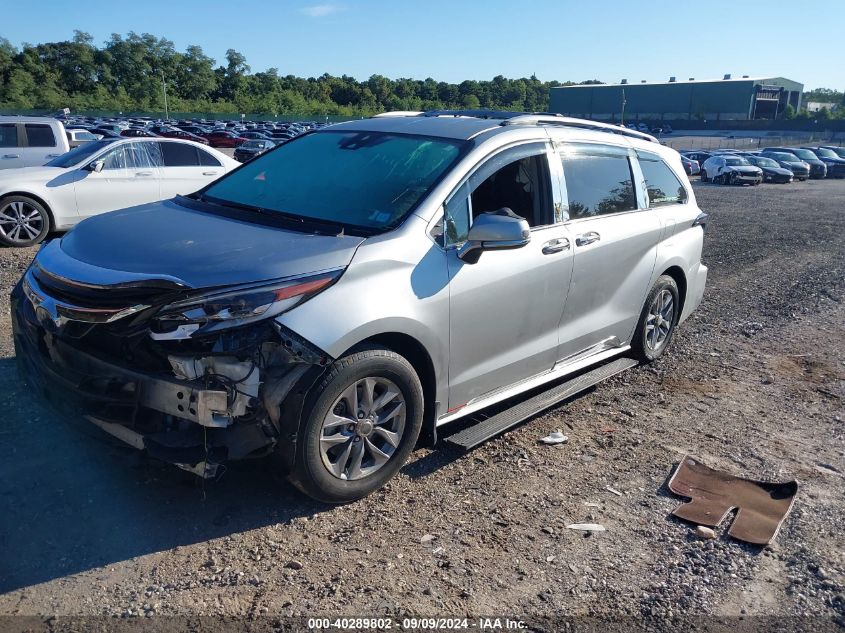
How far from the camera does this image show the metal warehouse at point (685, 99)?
104 m

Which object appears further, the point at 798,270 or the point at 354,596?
the point at 798,270

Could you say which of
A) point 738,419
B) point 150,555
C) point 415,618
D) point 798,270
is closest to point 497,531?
point 415,618

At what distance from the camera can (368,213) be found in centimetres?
407

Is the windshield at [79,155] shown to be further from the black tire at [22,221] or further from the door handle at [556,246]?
the door handle at [556,246]

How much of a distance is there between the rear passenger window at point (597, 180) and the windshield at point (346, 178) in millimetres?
983

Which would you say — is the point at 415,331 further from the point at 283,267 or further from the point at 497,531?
the point at 497,531

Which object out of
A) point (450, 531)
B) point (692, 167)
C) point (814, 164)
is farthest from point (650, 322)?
point (814, 164)

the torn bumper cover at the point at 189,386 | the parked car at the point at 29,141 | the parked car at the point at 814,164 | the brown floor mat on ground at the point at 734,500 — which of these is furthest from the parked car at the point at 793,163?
the torn bumper cover at the point at 189,386

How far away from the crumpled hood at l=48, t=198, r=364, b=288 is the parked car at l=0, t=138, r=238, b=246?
6950mm

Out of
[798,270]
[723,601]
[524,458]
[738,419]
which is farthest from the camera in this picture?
[798,270]

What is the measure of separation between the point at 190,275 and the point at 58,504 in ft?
4.52

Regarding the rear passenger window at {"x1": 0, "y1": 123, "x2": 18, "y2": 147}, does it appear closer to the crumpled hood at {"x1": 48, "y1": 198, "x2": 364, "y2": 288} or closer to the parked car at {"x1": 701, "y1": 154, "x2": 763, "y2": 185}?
the crumpled hood at {"x1": 48, "y1": 198, "x2": 364, "y2": 288}

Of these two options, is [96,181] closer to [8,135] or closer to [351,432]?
[8,135]

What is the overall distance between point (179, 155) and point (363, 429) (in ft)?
31.1
